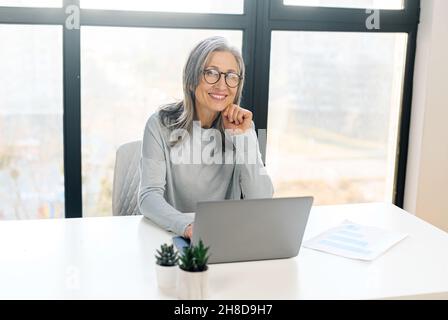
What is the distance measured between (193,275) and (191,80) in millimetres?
1058

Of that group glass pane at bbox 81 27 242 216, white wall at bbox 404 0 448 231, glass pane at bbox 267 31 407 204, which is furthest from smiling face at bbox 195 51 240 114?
white wall at bbox 404 0 448 231

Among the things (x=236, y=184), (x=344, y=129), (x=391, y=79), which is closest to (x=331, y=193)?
(x=344, y=129)

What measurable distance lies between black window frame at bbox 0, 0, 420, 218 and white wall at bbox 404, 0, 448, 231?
0.09m

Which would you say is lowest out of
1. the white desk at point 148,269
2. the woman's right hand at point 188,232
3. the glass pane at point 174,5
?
the white desk at point 148,269

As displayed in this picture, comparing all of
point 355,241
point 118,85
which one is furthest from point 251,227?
point 118,85

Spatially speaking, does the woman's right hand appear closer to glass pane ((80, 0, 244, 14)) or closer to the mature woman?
the mature woman

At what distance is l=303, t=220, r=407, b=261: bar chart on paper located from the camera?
1758 millimetres

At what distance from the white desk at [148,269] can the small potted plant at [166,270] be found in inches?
1.2

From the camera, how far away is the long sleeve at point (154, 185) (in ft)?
6.39

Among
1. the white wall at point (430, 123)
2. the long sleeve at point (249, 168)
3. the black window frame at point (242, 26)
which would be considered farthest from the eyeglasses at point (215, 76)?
the white wall at point (430, 123)

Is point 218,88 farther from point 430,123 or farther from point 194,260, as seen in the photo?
point 430,123

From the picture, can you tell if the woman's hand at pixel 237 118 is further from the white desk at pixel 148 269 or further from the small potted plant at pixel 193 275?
the small potted plant at pixel 193 275

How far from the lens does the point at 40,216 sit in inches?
117
